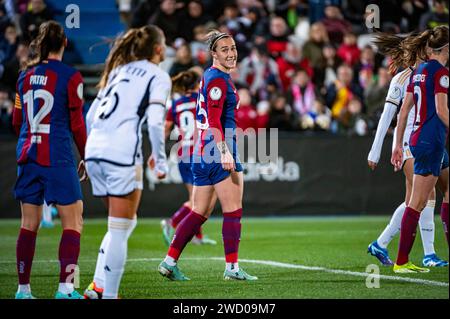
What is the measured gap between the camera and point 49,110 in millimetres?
6273

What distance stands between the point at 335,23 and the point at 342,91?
207 cm

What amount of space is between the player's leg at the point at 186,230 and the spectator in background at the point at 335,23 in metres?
10.9

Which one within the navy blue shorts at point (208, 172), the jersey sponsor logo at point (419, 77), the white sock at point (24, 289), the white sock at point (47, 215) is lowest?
the white sock at point (47, 215)

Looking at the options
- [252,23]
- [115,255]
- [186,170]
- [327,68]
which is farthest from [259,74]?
[115,255]

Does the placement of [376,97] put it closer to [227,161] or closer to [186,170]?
[186,170]

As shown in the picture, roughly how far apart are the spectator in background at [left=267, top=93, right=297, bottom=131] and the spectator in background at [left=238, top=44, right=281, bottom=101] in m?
0.40

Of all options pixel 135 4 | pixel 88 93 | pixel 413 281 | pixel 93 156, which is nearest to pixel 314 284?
pixel 413 281

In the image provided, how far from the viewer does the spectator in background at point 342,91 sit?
16420 millimetres

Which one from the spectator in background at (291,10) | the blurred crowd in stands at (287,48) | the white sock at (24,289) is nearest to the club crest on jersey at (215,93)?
the white sock at (24,289)

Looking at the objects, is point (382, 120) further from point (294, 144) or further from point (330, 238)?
point (294, 144)

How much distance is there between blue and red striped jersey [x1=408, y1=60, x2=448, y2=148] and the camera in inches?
295

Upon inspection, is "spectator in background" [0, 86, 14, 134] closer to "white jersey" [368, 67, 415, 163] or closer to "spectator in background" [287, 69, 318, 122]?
"spectator in background" [287, 69, 318, 122]

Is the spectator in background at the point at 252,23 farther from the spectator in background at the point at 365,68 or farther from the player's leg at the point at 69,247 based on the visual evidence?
the player's leg at the point at 69,247
